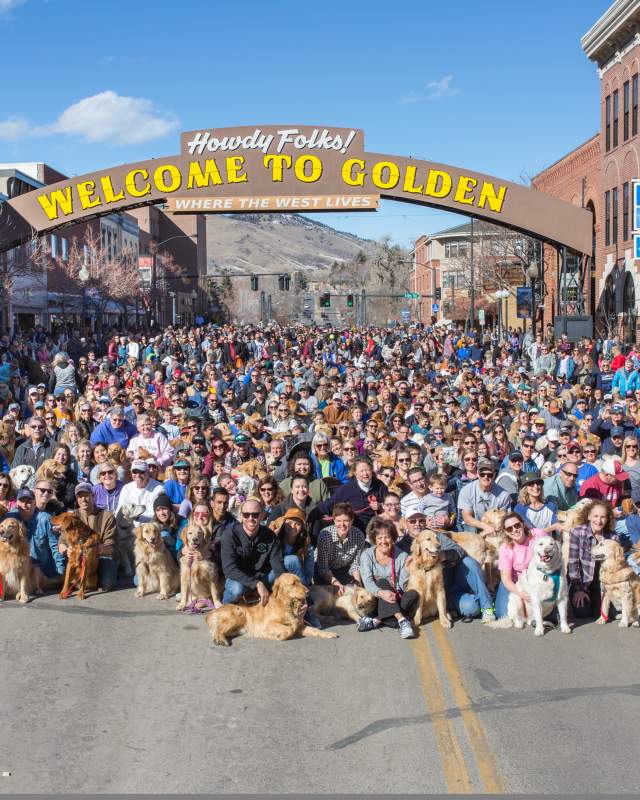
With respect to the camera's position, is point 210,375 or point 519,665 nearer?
point 519,665

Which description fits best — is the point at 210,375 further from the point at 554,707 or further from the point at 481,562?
the point at 554,707

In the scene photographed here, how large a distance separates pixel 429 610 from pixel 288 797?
374cm

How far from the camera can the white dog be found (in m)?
8.17

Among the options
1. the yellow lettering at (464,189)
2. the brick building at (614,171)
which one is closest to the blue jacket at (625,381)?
the yellow lettering at (464,189)

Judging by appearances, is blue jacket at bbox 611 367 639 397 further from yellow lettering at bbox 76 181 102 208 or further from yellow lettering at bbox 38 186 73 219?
yellow lettering at bbox 38 186 73 219

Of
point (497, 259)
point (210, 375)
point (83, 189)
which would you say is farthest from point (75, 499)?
point (497, 259)

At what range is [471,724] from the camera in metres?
6.34

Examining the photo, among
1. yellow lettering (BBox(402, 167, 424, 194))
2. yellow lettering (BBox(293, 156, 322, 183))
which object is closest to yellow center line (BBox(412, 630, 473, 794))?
yellow lettering (BBox(402, 167, 424, 194))

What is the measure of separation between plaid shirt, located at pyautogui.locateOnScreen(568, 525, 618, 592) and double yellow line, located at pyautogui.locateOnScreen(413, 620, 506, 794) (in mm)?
1323

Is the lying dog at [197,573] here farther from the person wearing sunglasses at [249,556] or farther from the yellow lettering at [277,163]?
the yellow lettering at [277,163]

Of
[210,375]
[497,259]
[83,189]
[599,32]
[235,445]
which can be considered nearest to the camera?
[235,445]

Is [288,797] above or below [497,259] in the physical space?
below

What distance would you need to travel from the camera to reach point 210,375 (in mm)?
20859

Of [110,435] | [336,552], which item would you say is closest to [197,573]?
[336,552]
